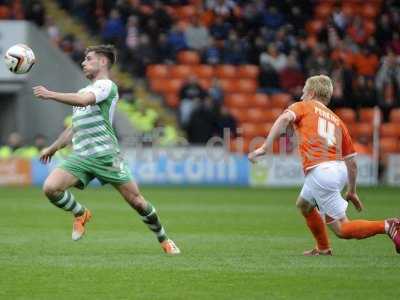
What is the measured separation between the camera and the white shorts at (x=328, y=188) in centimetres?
1056

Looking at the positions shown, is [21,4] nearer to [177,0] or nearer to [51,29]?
[51,29]

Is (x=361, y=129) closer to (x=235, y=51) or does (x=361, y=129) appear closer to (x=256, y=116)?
(x=256, y=116)

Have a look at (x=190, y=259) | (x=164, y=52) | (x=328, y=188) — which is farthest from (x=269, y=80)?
(x=190, y=259)

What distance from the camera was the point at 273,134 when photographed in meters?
10.3

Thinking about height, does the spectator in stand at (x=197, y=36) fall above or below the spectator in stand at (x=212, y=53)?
above

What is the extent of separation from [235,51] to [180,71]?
161 cm

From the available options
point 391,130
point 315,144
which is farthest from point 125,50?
point 315,144

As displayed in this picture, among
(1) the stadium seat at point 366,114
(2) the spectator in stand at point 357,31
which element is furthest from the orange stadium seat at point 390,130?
(2) the spectator in stand at point 357,31

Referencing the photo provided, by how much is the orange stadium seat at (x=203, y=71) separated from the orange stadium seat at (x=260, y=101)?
132cm

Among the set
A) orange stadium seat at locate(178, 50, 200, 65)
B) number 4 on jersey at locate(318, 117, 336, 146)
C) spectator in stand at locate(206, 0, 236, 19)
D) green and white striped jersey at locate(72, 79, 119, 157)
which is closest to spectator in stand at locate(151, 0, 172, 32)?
orange stadium seat at locate(178, 50, 200, 65)

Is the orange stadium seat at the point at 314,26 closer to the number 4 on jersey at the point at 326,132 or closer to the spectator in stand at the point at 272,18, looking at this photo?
the spectator in stand at the point at 272,18

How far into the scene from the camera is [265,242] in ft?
41.5

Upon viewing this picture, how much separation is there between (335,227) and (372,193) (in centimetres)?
1262

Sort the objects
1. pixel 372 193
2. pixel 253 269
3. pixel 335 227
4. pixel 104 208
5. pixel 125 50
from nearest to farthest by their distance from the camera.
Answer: pixel 253 269 → pixel 335 227 → pixel 104 208 → pixel 372 193 → pixel 125 50
